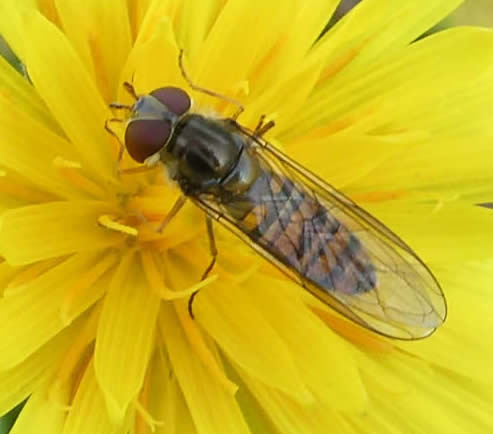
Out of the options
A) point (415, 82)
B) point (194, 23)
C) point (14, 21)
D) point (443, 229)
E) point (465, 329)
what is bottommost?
point (465, 329)

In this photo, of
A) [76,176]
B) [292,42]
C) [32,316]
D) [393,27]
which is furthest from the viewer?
[393,27]

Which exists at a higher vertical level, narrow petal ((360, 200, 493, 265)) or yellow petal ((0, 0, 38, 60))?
yellow petal ((0, 0, 38, 60))

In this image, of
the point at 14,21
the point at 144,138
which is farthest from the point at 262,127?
the point at 14,21

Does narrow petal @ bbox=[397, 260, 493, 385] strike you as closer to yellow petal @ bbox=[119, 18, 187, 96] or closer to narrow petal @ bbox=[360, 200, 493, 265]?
narrow petal @ bbox=[360, 200, 493, 265]

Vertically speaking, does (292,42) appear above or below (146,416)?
above

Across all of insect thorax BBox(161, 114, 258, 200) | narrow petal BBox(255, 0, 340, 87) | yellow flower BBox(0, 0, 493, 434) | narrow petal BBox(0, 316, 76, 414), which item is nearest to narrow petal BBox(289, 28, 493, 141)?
yellow flower BBox(0, 0, 493, 434)

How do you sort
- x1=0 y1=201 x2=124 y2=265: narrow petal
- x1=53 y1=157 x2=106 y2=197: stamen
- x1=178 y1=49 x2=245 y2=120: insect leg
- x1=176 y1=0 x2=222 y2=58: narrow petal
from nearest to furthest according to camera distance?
x1=0 y1=201 x2=124 y2=265: narrow petal
x1=53 y1=157 x2=106 y2=197: stamen
x1=178 y1=49 x2=245 y2=120: insect leg
x1=176 y1=0 x2=222 y2=58: narrow petal

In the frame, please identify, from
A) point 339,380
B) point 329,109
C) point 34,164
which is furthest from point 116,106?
point 339,380

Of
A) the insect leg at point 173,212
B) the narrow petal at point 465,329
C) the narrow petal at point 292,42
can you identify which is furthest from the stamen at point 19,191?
the narrow petal at point 465,329

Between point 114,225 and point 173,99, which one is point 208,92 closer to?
point 173,99
